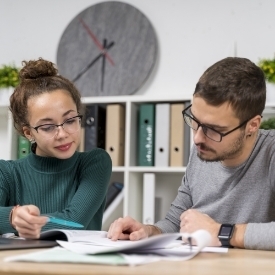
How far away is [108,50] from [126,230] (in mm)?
2304

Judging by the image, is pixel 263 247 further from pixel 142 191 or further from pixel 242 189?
pixel 142 191

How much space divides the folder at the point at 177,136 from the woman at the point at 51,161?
120 centimetres

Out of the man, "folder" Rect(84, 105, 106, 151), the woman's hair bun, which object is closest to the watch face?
the man

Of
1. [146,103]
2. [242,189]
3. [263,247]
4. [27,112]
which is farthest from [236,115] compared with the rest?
[146,103]

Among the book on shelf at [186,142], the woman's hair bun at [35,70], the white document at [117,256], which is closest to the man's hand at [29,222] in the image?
the white document at [117,256]

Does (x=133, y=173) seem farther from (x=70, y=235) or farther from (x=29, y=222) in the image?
(x=70, y=235)

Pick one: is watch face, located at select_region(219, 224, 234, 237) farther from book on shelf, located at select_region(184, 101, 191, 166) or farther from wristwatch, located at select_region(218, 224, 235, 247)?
book on shelf, located at select_region(184, 101, 191, 166)

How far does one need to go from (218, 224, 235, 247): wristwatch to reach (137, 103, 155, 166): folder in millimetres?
1803

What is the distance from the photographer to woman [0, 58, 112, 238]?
1.71 m

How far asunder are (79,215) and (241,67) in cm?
63

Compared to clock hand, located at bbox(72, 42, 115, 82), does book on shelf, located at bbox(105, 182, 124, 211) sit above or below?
below

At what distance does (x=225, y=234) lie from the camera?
127cm

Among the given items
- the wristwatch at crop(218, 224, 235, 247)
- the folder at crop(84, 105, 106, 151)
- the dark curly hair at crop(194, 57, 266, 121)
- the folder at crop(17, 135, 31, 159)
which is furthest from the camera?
the folder at crop(17, 135, 31, 159)

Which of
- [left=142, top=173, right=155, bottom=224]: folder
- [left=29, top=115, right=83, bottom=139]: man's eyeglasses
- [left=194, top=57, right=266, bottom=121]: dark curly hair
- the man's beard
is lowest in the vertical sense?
[left=142, top=173, right=155, bottom=224]: folder
